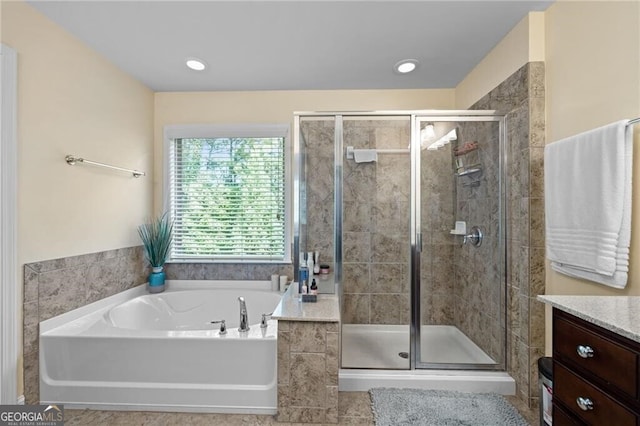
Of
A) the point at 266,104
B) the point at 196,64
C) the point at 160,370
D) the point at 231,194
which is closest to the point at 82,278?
the point at 160,370

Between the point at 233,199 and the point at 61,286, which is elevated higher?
the point at 233,199

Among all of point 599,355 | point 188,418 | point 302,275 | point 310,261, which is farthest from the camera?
point 310,261

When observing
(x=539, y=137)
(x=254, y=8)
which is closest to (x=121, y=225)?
(x=254, y=8)

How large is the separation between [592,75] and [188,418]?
285 centimetres

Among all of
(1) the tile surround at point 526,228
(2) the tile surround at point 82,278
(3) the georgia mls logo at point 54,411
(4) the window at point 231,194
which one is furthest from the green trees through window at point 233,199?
(1) the tile surround at point 526,228

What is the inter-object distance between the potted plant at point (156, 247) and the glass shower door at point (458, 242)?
2.21m

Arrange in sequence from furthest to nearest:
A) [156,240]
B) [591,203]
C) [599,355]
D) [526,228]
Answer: [156,240]
[526,228]
[591,203]
[599,355]

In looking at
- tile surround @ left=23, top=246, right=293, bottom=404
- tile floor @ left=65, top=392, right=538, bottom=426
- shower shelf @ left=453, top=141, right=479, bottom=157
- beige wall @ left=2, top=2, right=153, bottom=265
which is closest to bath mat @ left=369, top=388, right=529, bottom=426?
tile floor @ left=65, top=392, right=538, bottom=426

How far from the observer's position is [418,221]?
2.19 m

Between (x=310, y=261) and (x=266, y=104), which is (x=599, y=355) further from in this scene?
(x=266, y=104)

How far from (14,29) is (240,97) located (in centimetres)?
156

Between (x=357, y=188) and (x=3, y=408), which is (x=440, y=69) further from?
(x=3, y=408)

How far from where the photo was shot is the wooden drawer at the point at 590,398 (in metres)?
0.84

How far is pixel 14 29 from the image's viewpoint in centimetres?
171
